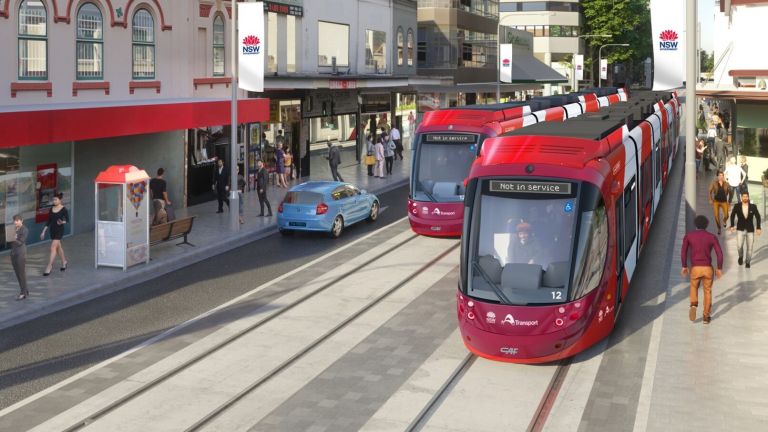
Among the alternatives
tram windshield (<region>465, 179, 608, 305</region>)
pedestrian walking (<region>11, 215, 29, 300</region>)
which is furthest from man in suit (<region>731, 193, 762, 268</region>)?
pedestrian walking (<region>11, 215, 29, 300</region>)

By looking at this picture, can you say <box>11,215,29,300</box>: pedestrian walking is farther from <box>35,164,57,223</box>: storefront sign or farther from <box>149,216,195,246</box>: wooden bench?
<box>35,164,57,223</box>: storefront sign

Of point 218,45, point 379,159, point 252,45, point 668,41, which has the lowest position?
point 379,159

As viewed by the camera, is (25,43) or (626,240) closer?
(626,240)

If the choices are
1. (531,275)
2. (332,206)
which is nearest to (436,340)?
(531,275)

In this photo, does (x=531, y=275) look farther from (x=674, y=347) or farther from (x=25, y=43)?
(x=25, y=43)

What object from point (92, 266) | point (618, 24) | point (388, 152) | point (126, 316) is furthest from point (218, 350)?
point (618, 24)

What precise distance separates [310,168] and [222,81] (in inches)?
342

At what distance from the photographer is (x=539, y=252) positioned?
12.9 meters

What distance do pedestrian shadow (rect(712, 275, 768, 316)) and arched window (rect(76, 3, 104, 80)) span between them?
55.3 ft

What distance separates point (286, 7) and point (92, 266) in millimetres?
18445

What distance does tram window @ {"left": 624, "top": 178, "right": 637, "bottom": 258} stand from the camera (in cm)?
1509

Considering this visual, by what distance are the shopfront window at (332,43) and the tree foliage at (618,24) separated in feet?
204

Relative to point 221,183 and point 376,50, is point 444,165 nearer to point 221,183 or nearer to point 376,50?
point 221,183

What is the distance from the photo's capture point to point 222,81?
31.9 meters
